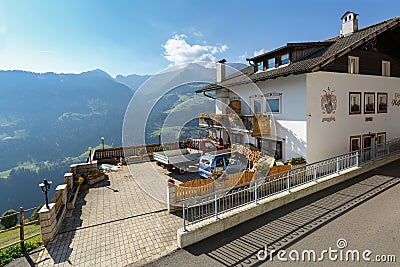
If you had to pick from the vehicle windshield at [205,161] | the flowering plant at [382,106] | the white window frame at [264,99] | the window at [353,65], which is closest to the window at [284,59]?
the white window frame at [264,99]

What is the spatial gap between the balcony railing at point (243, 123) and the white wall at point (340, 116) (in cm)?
220

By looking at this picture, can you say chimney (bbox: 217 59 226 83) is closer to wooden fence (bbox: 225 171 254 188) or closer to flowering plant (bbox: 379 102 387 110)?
flowering plant (bbox: 379 102 387 110)

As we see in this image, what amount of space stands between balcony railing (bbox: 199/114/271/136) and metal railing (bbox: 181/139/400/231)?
10.8 feet

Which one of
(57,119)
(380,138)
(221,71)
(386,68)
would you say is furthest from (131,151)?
(57,119)

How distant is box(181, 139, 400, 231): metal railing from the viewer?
6.59 meters

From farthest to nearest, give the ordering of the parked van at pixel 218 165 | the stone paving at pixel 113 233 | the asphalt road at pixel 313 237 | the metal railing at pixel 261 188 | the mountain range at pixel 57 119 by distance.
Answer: the mountain range at pixel 57 119 < the parked van at pixel 218 165 < the metal railing at pixel 261 188 < the stone paving at pixel 113 233 < the asphalt road at pixel 313 237

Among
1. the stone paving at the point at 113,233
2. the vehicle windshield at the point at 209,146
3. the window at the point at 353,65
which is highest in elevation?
the window at the point at 353,65

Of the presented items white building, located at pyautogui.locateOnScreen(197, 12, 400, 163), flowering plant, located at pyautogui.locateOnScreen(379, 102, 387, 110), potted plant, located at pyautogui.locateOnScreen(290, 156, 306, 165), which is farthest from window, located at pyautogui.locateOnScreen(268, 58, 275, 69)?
flowering plant, located at pyautogui.locateOnScreen(379, 102, 387, 110)

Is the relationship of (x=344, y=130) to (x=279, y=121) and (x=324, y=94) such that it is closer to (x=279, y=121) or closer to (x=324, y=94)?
(x=324, y=94)

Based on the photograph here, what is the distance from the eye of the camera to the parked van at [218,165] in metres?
10.1

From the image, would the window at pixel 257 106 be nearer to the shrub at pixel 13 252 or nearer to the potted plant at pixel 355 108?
the potted plant at pixel 355 108

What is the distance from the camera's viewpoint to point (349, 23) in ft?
46.5

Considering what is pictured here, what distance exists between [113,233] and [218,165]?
17.1 ft

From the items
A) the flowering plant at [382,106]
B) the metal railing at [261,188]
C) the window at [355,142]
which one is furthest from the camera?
the flowering plant at [382,106]
